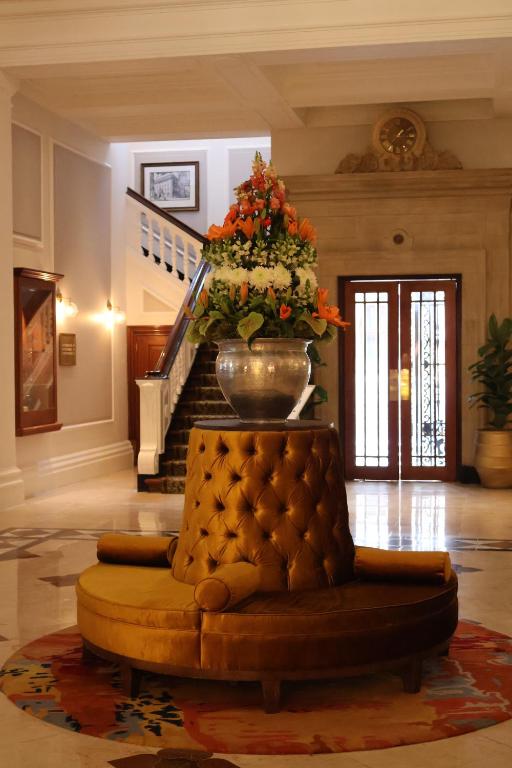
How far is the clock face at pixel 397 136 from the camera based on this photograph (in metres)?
10.6

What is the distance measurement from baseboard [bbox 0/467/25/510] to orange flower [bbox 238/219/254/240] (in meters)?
4.96

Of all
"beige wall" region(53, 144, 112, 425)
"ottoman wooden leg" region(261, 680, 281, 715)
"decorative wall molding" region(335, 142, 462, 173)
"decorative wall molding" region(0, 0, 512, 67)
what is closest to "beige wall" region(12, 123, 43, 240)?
"beige wall" region(53, 144, 112, 425)

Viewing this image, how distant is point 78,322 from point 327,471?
7222 millimetres

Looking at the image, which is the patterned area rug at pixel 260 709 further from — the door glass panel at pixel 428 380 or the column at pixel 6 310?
the door glass panel at pixel 428 380

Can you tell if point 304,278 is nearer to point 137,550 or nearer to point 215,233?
point 215,233

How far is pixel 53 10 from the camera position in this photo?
7988 millimetres

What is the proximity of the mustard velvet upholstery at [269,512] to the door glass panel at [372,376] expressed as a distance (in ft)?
22.7

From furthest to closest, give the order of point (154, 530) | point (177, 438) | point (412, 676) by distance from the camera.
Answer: point (177, 438)
point (154, 530)
point (412, 676)

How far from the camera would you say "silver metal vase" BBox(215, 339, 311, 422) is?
4.18 m

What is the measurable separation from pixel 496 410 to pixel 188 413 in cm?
316

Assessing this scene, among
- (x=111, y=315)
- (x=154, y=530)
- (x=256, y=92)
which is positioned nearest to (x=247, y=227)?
(x=154, y=530)

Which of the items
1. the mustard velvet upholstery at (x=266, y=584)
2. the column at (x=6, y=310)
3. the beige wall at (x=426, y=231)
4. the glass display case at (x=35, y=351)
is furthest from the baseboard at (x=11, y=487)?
the mustard velvet upholstery at (x=266, y=584)

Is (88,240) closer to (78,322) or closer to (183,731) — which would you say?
(78,322)

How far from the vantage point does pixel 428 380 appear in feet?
35.8
